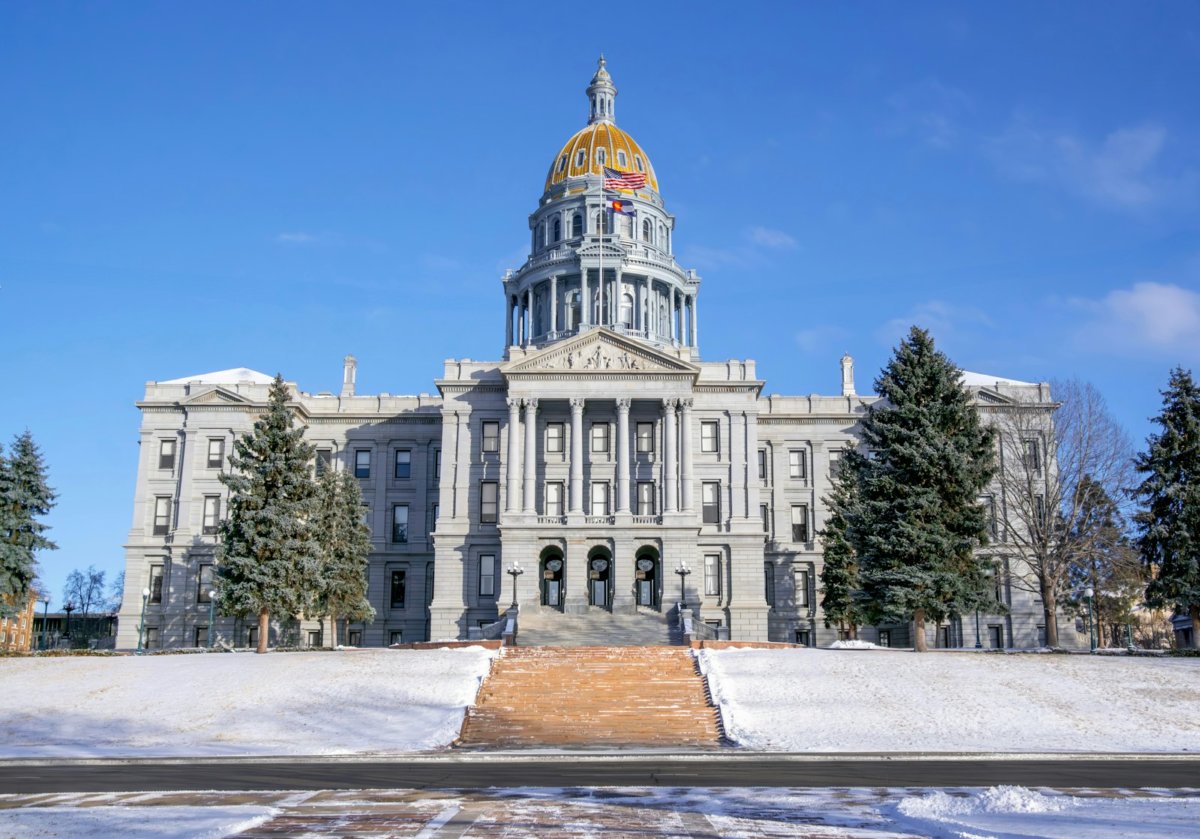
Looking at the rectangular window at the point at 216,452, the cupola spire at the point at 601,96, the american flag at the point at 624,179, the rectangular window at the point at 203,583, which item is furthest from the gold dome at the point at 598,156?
the rectangular window at the point at 203,583

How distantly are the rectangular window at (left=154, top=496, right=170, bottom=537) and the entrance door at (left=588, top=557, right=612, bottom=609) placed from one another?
979 inches

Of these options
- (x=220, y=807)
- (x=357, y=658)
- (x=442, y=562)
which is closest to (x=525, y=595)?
(x=442, y=562)

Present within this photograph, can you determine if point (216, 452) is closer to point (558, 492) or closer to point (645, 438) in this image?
point (558, 492)

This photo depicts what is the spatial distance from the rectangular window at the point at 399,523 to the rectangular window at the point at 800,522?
2284 centimetres

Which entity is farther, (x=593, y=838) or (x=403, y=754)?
(x=403, y=754)

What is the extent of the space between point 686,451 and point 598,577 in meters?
8.40

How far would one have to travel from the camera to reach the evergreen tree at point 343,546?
2084 inches

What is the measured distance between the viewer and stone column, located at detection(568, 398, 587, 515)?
2275 inches

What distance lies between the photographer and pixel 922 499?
135ft

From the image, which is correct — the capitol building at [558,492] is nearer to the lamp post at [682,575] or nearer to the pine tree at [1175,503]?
the lamp post at [682,575]

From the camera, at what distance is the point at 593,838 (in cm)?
1227

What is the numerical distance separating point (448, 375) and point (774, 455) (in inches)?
785

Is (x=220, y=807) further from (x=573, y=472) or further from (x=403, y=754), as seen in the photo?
(x=573, y=472)

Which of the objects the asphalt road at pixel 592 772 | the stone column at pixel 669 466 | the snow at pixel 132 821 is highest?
the stone column at pixel 669 466
